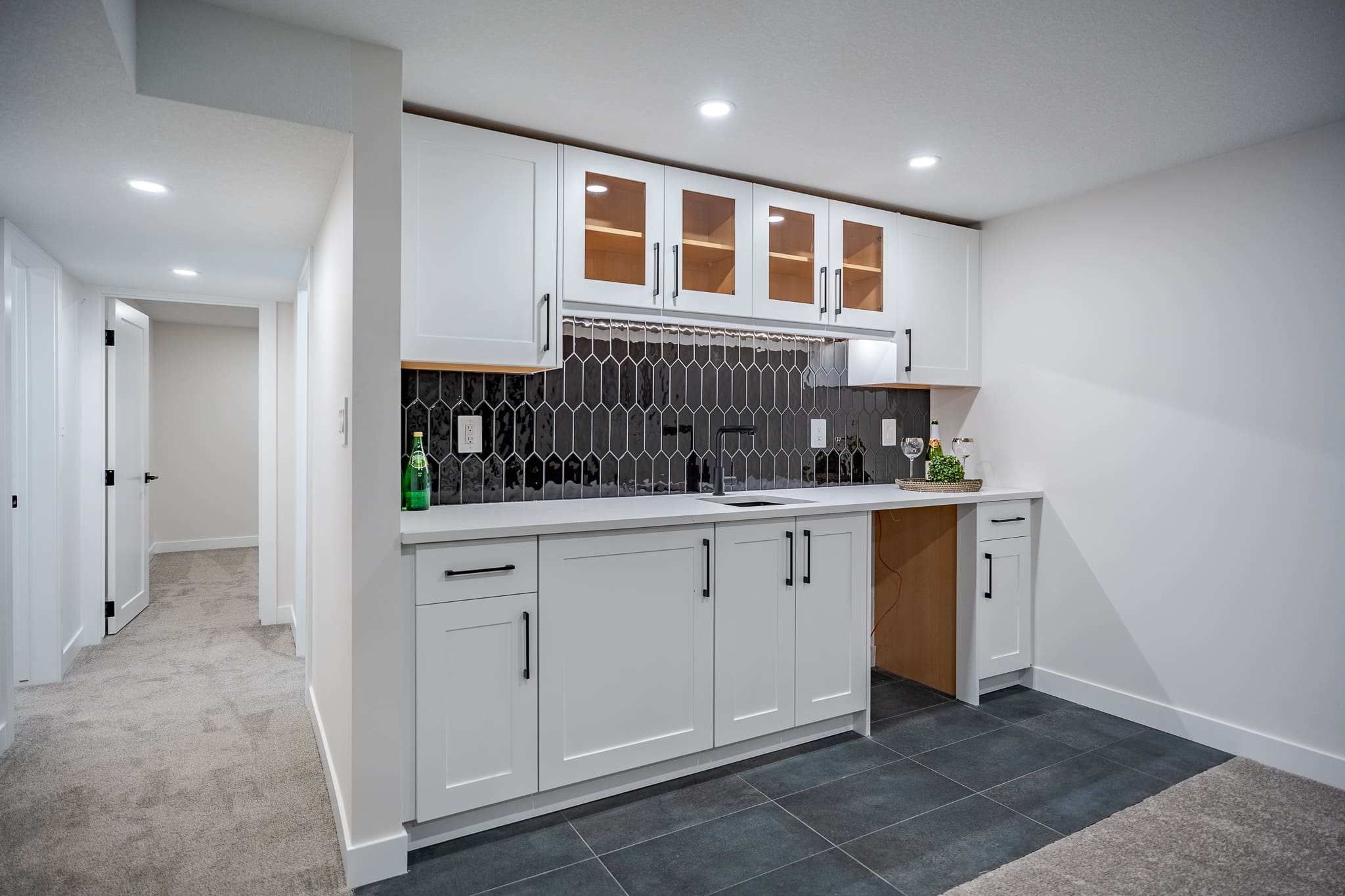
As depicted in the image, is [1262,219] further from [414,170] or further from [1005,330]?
[414,170]

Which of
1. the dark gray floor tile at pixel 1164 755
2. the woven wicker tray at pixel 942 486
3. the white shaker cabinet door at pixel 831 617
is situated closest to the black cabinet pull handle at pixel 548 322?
the white shaker cabinet door at pixel 831 617

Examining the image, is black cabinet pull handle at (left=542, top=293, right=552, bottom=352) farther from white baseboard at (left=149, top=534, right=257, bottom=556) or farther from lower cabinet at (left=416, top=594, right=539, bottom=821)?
white baseboard at (left=149, top=534, right=257, bottom=556)

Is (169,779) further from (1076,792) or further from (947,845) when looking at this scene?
(1076,792)

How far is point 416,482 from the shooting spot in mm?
2629

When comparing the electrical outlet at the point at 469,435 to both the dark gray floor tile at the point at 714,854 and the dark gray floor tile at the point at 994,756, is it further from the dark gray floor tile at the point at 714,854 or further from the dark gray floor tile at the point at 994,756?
the dark gray floor tile at the point at 994,756

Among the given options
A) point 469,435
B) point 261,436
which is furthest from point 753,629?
point 261,436

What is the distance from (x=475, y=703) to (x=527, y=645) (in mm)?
215

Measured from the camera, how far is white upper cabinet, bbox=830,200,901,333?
129 inches

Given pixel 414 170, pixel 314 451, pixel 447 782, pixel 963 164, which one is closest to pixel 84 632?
pixel 314 451

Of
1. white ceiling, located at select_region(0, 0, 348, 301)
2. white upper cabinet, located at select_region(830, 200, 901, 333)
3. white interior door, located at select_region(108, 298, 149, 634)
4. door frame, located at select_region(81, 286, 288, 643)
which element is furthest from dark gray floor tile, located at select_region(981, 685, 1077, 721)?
white interior door, located at select_region(108, 298, 149, 634)

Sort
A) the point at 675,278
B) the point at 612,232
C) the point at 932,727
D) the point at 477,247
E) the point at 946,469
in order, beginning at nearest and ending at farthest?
the point at 477,247
the point at 612,232
the point at 675,278
the point at 932,727
the point at 946,469

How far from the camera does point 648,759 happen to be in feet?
7.95

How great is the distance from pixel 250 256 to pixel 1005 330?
3539 millimetres

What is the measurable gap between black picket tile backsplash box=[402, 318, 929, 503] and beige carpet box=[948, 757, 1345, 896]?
5.96ft
